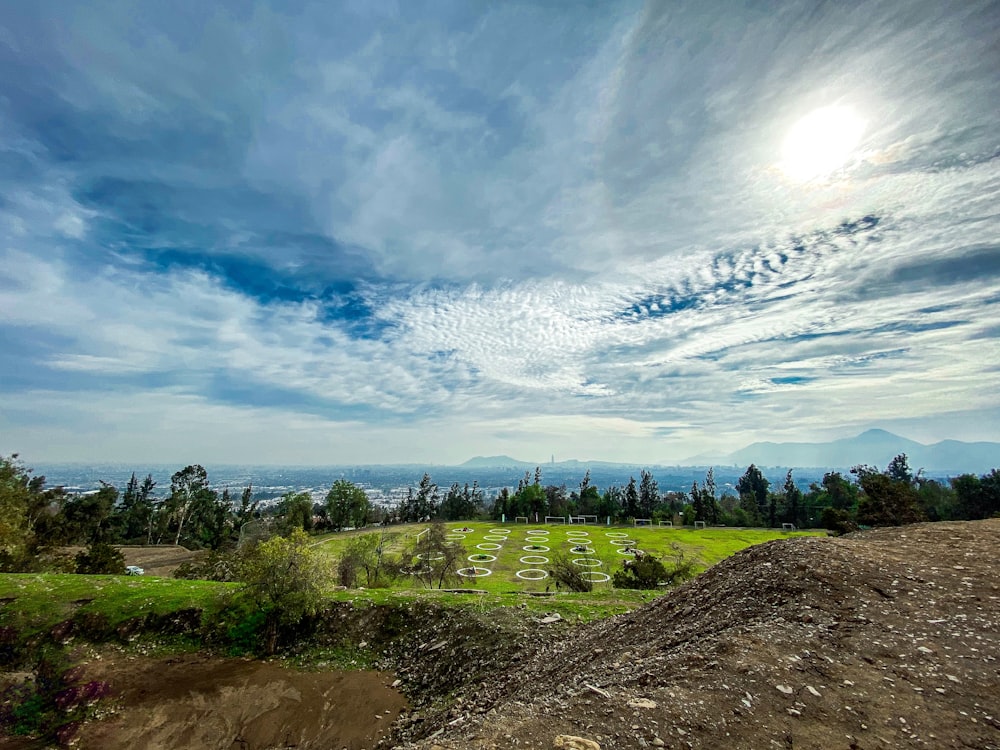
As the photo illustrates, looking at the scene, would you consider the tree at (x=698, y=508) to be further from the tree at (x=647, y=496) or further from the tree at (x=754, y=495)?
the tree at (x=754, y=495)

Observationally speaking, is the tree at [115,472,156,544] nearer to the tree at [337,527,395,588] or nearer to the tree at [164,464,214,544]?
the tree at [164,464,214,544]

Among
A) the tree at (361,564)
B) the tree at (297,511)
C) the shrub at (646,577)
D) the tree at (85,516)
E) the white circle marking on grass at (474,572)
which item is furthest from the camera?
the tree at (297,511)

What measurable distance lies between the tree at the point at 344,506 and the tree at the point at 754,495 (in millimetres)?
95819

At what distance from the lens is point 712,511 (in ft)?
338

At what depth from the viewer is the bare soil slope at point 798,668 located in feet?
26.1

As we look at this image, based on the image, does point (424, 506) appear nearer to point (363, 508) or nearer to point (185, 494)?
point (363, 508)


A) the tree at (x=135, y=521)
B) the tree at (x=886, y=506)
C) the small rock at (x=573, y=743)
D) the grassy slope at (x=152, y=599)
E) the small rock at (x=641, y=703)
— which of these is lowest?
the tree at (x=135, y=521)

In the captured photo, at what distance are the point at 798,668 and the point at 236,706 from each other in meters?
22.5

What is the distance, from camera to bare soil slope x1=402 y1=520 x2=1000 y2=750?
7.95 meters

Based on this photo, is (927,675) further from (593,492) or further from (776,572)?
(593,492)

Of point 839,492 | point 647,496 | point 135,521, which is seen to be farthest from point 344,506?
point 839,492

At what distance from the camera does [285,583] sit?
22.4 meters

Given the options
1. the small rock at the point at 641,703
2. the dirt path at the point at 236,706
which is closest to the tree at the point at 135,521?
the dirt path at the point at 236,706

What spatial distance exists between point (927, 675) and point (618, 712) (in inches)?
262
